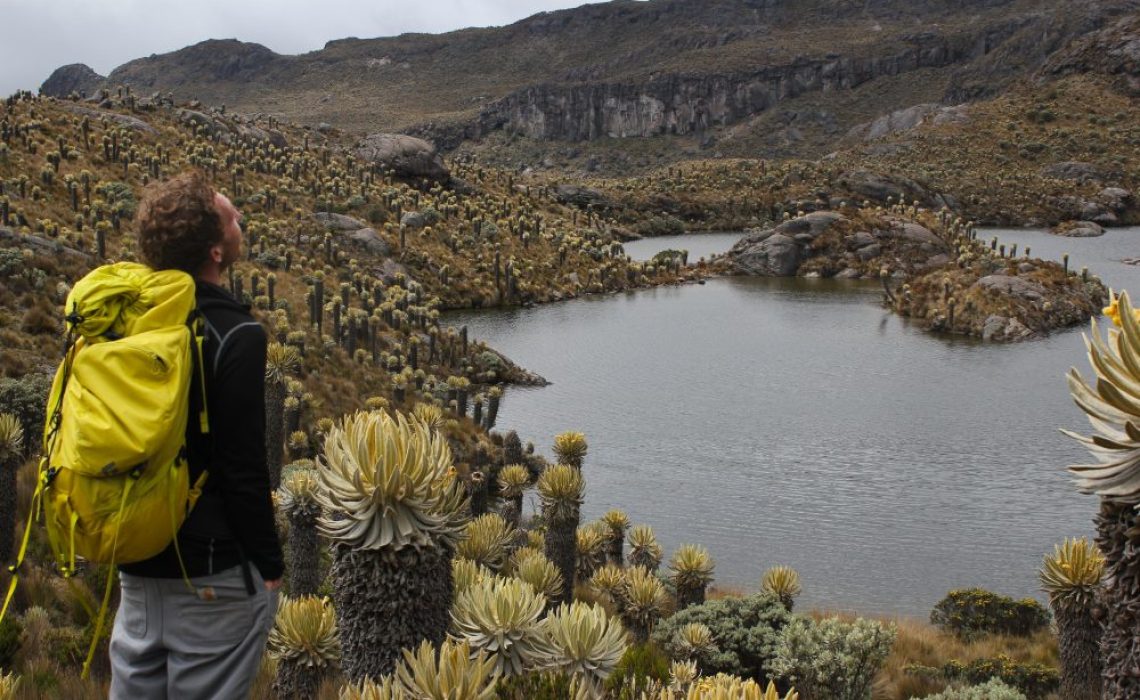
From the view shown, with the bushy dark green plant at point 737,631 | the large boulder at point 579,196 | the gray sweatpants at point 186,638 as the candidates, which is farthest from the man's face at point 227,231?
the large boulder at point 579,196

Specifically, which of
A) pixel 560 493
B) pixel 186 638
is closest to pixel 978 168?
pixel 560 493

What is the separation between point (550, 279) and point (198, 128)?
802 inches

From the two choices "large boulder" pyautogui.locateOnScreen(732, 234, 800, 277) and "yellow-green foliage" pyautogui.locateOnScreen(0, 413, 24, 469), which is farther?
"large boulder" pyautogui.locateOnScreen(732, 234, 800, 277)

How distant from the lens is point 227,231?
138 inches

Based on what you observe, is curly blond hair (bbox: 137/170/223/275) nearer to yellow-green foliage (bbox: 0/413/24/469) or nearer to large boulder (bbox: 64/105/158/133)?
yellow-green foliage (bbox: 0/413/24/469)

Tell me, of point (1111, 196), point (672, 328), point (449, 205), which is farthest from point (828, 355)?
point (1111, 196)

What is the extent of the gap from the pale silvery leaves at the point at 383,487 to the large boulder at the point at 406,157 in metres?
50.4

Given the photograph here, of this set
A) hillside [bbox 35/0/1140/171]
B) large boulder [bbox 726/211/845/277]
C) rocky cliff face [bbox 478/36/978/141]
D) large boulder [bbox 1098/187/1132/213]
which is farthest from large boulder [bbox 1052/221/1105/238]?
rocky cliff face [bbox 478/36/978/141]

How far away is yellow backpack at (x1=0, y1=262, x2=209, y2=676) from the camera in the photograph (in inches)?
116

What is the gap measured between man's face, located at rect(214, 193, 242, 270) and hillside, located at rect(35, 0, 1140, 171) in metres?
116

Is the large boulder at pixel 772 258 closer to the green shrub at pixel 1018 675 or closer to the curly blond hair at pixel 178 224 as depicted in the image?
the green shrub at pixel 1018 675

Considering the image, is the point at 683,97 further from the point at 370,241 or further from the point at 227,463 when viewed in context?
the point at 227,463

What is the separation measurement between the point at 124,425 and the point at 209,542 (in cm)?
56

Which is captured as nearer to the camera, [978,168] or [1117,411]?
[1117,411]
